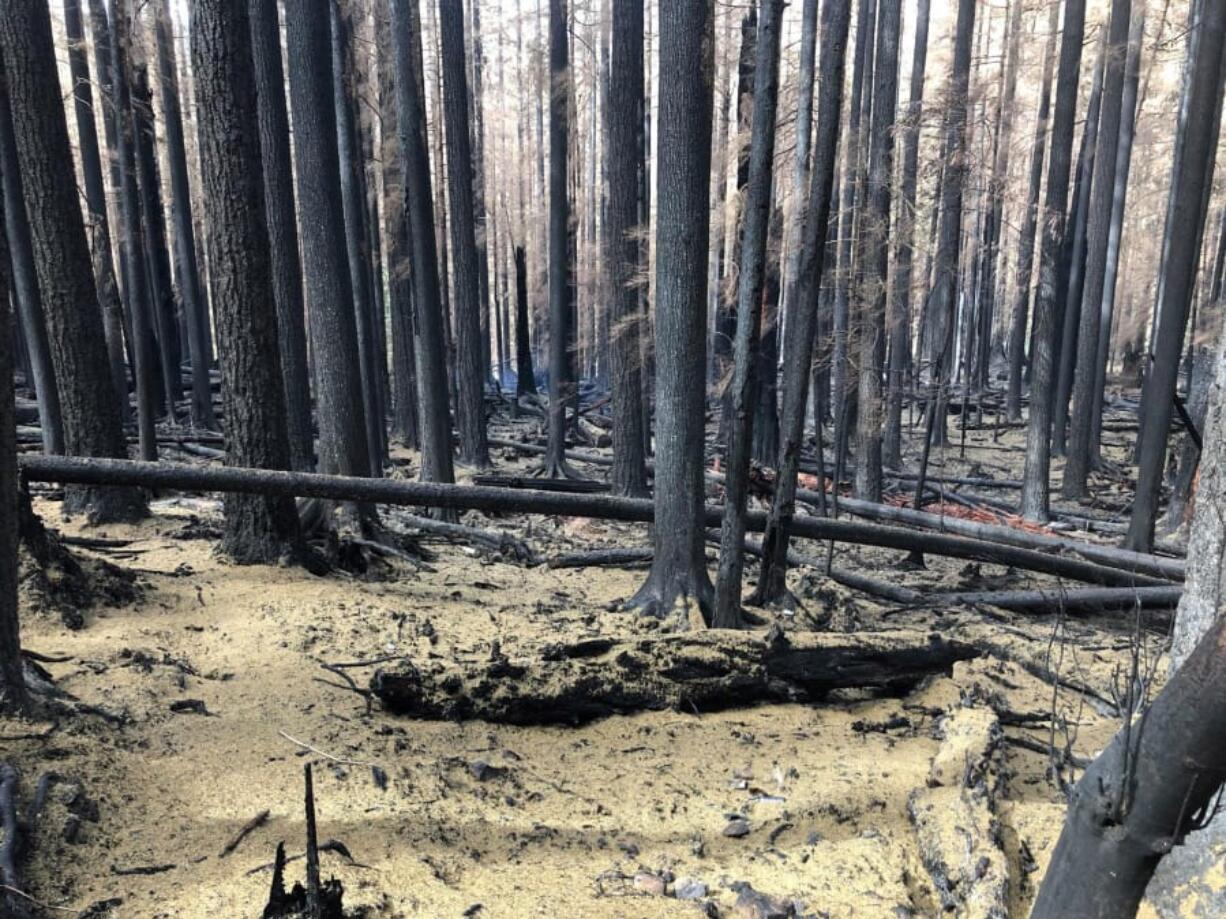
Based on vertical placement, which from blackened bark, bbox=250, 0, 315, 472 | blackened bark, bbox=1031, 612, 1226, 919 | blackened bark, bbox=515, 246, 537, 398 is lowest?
blackened bark, bbox=515, 246, 537, 398

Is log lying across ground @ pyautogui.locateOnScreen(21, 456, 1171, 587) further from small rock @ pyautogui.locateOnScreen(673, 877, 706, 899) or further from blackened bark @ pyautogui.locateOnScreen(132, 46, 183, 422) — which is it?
blackened bark @ pyautogui.locateOnScreen(132, 46, 183, 422)

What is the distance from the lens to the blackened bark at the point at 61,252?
270 inches

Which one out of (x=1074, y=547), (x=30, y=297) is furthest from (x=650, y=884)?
(x=30, y=297)

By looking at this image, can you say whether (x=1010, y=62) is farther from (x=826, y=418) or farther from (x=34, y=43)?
(x=34, y=43)

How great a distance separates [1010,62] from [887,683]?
19348 millimetres

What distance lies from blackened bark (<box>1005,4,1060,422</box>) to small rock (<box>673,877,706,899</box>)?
14220 mm

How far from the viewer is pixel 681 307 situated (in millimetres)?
5871

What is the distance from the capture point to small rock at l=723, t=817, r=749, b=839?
11.7ft

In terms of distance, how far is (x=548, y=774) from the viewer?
12.9 ft

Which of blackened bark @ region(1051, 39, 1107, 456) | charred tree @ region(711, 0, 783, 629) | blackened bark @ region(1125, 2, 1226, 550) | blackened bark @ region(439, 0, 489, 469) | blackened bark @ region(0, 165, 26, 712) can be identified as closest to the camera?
blackened bark @ region(0, 165, 26, 712)

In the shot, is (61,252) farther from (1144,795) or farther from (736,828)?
(1144,795)

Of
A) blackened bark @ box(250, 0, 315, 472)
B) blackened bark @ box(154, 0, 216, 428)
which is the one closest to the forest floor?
blackened bark @ box(250, 0, 315, 472)

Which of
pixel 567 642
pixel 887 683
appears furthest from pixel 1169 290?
pixel 567 642

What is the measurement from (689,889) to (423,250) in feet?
30.7
